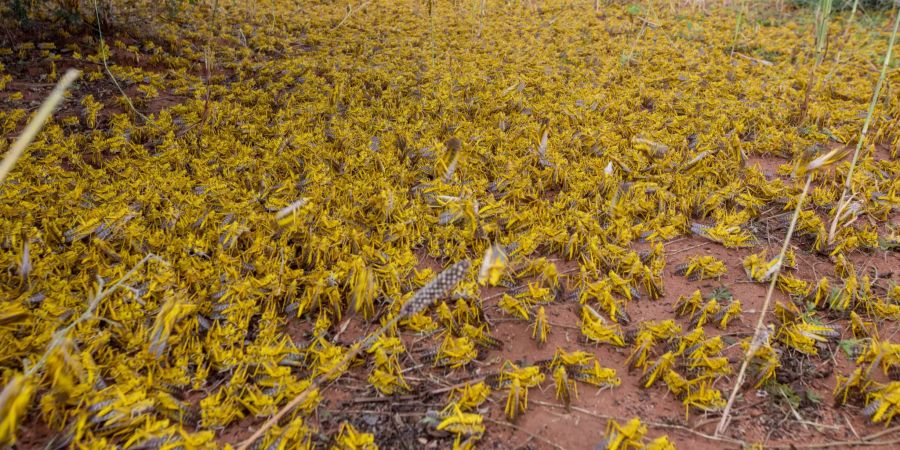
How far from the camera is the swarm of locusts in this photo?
51.3 inches

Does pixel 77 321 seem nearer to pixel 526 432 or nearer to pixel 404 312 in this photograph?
pixel 404 312

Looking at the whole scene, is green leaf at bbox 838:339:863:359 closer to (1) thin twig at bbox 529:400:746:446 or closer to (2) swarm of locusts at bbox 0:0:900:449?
(2) swarm of locusts at bbox 0:0:900:449

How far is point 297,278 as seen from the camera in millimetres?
1656

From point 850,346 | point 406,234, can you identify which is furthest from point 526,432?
point 850,346

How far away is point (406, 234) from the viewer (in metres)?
1.91

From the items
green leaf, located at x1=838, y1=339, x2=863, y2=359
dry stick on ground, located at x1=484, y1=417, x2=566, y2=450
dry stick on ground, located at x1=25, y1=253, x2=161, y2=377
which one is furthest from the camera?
green leaf, located at x1=838, y1=339, x2=863, y2=359

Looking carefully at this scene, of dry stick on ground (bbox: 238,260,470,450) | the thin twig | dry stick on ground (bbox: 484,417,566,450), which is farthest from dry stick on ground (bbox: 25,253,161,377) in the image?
the thin twig

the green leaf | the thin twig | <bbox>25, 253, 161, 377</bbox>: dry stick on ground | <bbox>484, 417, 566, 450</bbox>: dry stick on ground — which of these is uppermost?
<bbox>25, 253, 161, 377</bbox>: dry stick on ground

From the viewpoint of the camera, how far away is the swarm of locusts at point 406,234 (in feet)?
4.28

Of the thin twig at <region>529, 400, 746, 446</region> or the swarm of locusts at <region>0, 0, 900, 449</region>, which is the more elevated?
the swarm of locusts at <region>0, 0, 900, 449</region>

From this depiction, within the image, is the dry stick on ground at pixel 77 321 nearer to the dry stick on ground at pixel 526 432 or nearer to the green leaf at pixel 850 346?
the dry stick on ground at pixel 526 432

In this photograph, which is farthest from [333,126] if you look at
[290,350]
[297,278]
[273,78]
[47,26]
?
[47,26]

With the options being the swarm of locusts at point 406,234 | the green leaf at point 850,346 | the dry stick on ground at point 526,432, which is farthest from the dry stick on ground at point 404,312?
the green leaf at point 850,346

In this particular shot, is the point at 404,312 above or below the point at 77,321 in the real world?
below
